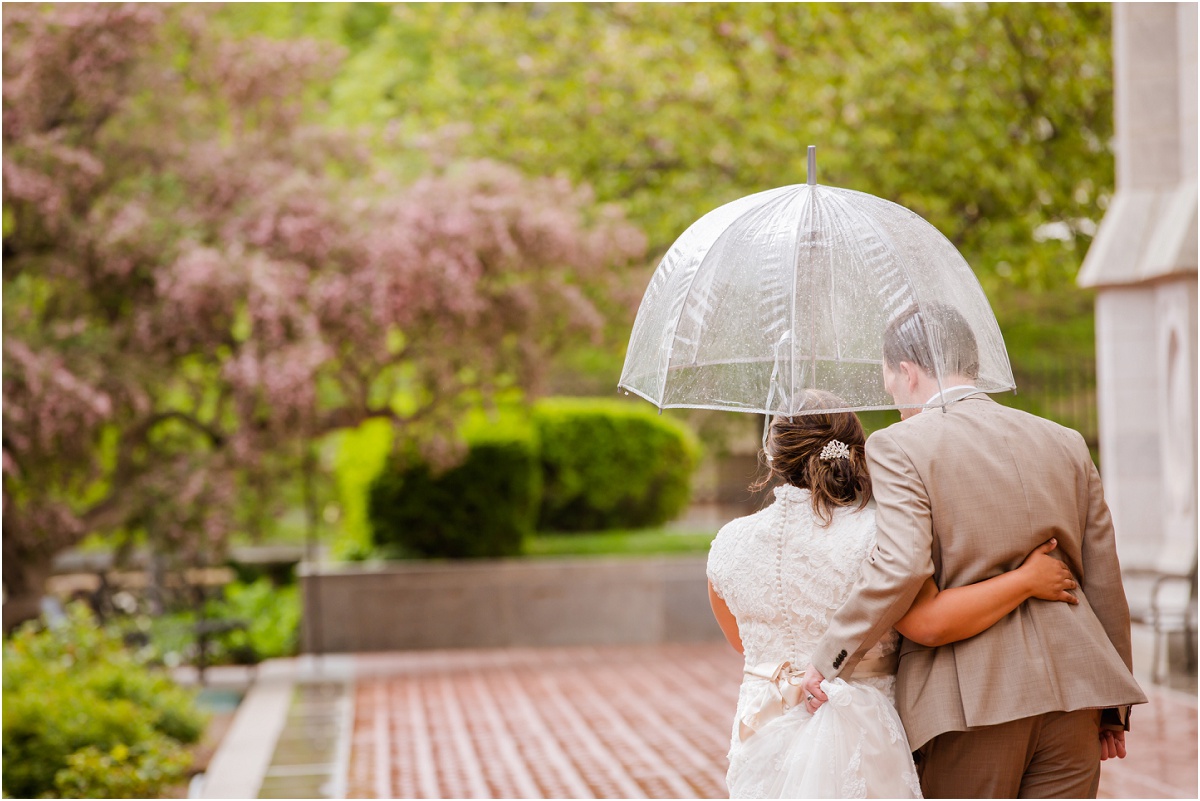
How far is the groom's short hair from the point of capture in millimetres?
3186

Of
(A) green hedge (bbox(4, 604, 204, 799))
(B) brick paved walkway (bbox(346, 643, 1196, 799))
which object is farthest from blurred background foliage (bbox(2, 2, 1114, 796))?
(B) brick paved walkway (bbox(346, 643, 1196, 799))

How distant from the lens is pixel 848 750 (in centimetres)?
308

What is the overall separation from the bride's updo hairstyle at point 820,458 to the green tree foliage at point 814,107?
9052mm

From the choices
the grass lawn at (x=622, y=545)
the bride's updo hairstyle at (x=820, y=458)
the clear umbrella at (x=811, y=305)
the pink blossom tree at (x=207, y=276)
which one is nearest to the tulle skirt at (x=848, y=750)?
the bride's updo hairstyle at (x=820, y=458)

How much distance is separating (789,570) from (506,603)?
1011 centimetres

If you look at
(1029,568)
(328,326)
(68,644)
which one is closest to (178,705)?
(68,644)

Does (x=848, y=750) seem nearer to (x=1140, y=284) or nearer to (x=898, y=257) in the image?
(x=898, y=257)

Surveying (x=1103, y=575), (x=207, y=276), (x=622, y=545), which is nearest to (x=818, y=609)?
(x=1103, y=575)

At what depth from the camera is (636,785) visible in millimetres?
7000

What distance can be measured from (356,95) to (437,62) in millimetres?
2922

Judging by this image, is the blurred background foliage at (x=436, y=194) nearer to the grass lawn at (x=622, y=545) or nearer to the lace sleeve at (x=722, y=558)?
the grass lawn at (x=622, y=545)

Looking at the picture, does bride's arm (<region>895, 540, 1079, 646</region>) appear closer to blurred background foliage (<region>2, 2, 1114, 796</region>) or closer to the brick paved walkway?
the brick paved walkway

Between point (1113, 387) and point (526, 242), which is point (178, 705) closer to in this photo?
point (526, 242)

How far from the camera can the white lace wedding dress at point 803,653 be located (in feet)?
10.1
